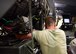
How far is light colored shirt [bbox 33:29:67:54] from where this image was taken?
2.83 meters

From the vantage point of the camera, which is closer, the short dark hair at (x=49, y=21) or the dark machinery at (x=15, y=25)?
the dark machinery at (x=15, y=25)

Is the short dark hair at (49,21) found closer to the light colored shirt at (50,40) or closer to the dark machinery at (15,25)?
the light colored shirt at (50,40)

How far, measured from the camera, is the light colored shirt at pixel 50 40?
9.28ft

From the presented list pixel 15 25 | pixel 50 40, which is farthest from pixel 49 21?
pixel 15 25

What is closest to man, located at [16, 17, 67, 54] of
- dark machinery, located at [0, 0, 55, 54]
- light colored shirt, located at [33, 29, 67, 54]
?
light colored shirt, located at [33, 29, 67, 54]

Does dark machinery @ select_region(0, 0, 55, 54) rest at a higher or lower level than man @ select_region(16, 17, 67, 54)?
higher

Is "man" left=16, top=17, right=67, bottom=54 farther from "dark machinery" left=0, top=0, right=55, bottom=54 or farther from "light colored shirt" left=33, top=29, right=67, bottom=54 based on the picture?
"dark machinery" left=0, top=0, right=55, bottom=54

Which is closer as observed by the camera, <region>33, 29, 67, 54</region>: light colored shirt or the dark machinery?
the dark machinery

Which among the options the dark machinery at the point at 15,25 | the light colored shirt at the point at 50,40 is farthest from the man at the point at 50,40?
the dark machinery at the point at 15,25

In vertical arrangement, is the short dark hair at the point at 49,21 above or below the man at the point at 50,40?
above

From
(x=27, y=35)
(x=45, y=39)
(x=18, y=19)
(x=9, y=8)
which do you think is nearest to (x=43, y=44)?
(x=45, y=39)

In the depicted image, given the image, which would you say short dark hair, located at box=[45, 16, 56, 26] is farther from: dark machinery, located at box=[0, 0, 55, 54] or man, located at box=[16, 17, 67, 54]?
dark machinery, located at box=[0, 0, 55, 54]

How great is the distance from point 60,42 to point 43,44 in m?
0.26

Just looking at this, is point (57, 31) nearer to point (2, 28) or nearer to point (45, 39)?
point (45, 39)
